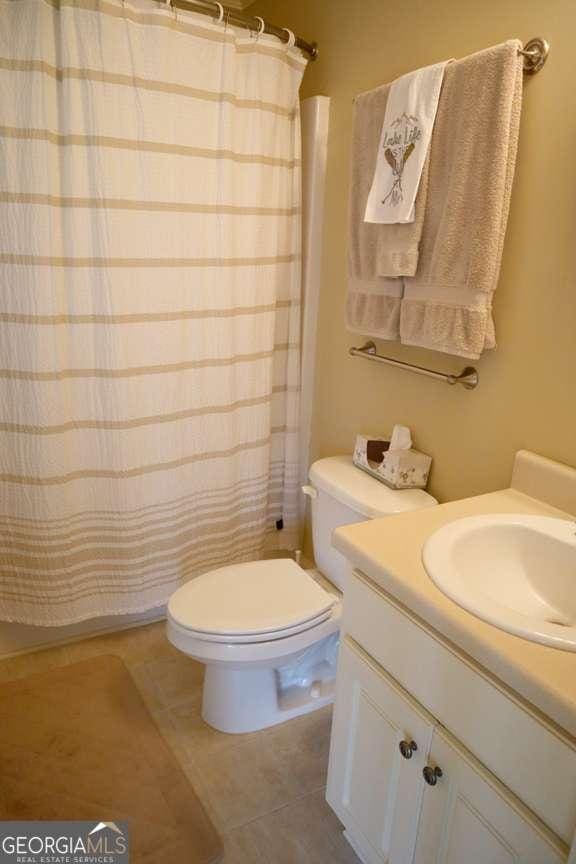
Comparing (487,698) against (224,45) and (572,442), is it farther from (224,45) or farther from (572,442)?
(224,45)

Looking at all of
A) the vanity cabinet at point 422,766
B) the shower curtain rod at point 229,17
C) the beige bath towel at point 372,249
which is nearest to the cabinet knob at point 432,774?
the vanity cabinet at point 422,766

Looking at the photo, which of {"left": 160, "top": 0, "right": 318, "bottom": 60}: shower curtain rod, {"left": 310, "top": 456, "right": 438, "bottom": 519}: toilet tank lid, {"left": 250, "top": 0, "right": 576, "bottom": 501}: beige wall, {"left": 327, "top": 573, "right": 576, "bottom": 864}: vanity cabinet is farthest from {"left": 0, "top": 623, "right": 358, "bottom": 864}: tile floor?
{"left": 160, "top": 0, "right": 318, "bottom": 60}: shower curtain rod

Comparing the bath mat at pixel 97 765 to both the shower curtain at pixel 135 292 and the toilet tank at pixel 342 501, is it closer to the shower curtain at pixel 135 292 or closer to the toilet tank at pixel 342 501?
the shower curtain at pixel 135 292

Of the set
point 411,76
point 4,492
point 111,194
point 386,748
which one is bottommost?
point 386,748

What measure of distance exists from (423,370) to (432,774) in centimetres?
99

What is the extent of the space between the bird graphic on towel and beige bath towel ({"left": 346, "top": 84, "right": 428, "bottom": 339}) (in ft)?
0.23

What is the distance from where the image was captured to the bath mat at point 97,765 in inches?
54.7

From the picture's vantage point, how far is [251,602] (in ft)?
5.18

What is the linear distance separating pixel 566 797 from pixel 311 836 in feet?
Result: 2.90

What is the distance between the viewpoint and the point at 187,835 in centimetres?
138

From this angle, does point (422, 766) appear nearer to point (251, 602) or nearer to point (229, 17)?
point (251, 602)

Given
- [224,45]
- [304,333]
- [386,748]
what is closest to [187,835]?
[386,748]

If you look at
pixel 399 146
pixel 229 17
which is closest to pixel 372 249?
pixel 399 146

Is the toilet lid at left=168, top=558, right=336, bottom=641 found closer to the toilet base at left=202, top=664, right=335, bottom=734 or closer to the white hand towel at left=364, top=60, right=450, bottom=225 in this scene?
the toilet base at left=202, top=664, right=335, bottom=734
